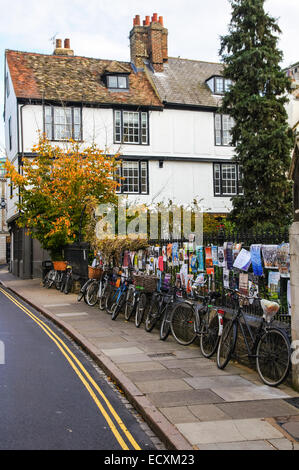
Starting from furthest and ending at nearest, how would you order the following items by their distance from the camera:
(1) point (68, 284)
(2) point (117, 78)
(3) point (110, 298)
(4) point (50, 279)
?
(2) point (117, 78), (4) point (50, 279), (1) point (68, 284), (3) point (110, 298)

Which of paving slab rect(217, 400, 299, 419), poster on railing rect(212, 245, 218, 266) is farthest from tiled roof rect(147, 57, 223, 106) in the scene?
paving slab rect(217, 400, 299, 419)

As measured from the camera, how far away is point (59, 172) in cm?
2173

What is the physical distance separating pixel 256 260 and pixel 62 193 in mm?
15087

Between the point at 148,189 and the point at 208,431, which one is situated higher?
the point at 148,189

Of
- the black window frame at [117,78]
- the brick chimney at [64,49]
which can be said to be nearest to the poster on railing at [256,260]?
the black window frame at [117,78]

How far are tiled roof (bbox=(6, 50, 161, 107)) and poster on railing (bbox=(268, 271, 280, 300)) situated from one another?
2385cm

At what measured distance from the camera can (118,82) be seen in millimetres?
31734

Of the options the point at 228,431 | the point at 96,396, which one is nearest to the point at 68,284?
the point at 96,396

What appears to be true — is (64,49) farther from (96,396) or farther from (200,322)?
(96,396)

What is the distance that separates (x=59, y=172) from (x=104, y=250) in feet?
23.1

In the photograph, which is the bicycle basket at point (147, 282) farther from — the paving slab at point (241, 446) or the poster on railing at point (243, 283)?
the paving slab at point (241, 446)

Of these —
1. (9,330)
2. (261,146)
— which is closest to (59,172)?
(261,146)

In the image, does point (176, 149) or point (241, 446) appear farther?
point (176, 149)
